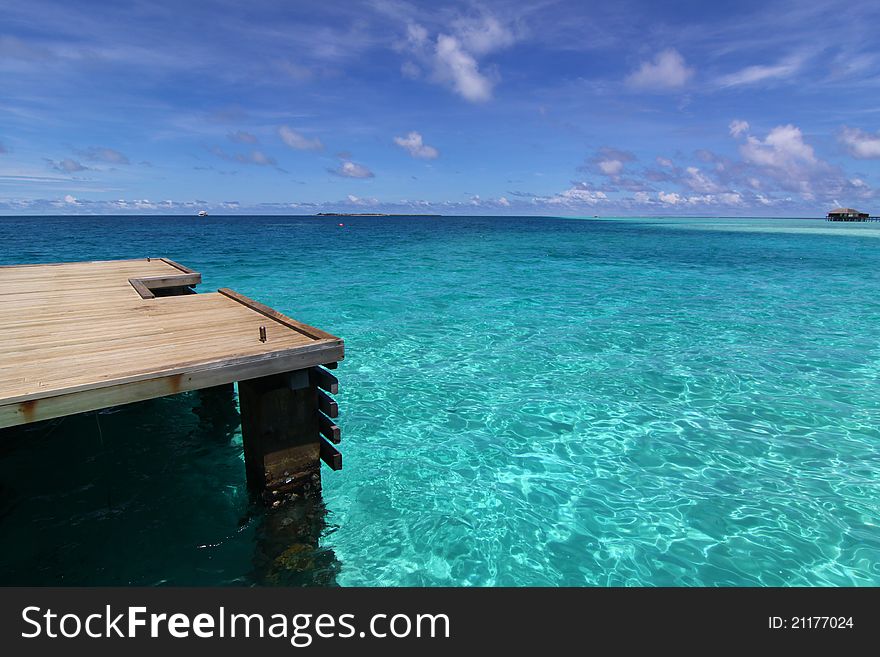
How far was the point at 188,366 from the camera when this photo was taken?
493 centimetres

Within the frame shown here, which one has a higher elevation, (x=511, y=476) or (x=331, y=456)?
(x=331, y=456)

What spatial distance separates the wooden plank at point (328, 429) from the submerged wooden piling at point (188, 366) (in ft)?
0.07

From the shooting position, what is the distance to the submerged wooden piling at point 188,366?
4.54 m

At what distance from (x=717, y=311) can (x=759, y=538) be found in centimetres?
1752

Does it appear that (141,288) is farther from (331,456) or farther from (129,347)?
(331,456)

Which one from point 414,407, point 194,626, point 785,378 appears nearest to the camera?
point 194,626

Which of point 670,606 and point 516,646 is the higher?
point 516,646

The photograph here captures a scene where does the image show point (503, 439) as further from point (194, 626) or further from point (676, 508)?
point (194, 626)

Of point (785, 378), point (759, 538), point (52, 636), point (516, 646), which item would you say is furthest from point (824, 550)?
point (52, 636)

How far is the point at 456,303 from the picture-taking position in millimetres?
22953

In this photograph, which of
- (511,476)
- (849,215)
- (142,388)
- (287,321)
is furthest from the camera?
(849,215)

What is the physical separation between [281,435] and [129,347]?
221 centimetres

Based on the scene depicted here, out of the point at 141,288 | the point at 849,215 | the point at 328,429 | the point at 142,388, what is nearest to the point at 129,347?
the point at 142,388

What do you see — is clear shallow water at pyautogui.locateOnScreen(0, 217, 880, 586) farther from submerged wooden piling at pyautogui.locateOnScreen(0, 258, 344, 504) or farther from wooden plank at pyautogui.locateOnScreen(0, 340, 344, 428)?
wooden plank at pyautogui.locateOnScreen(0, 340, 344, 428)
